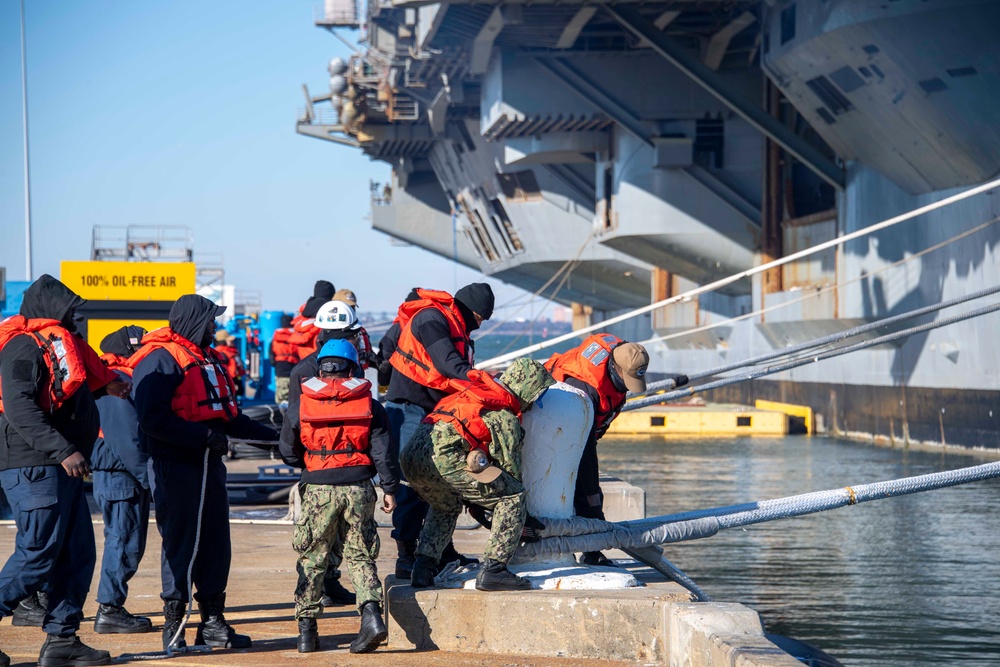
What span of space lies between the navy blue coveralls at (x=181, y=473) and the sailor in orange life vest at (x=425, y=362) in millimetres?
977

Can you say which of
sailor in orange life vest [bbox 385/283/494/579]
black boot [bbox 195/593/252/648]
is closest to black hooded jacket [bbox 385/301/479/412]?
sailor in orange life vest [bbox 385/283/494/579]

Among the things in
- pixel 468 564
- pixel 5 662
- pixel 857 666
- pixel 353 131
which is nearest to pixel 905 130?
pixel 857 666

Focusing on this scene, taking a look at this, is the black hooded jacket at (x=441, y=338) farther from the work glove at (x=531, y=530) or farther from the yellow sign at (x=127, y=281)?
the yellow sign at (x=127, y=281)

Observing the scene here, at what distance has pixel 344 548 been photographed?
19.4 ft

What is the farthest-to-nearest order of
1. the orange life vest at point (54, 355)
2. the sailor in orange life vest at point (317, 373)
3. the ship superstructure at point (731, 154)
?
the ship superstructure at point (731, 154)
the sailor in orange life vest at point (317, 373)
the orange life vest at point (54, 355)

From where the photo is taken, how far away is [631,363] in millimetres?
6586

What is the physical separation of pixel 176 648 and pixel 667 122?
28230 mm

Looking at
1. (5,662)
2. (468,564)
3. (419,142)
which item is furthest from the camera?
(419,142)

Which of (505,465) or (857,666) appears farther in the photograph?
(857,666)

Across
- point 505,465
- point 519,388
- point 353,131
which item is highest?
point 353,131

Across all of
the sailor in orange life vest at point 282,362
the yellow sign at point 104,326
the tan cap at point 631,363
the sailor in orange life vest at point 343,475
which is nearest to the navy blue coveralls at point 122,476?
the sailor in orange life vest at point 343,475

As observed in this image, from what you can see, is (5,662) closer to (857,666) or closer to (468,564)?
(468,564)

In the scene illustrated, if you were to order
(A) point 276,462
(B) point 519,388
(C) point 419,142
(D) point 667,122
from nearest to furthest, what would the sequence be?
(B) point 519,388 < (A) point 276,462 < (D) point 667,122 < (C) point 419,142

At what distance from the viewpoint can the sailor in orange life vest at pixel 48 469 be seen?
222 inches
